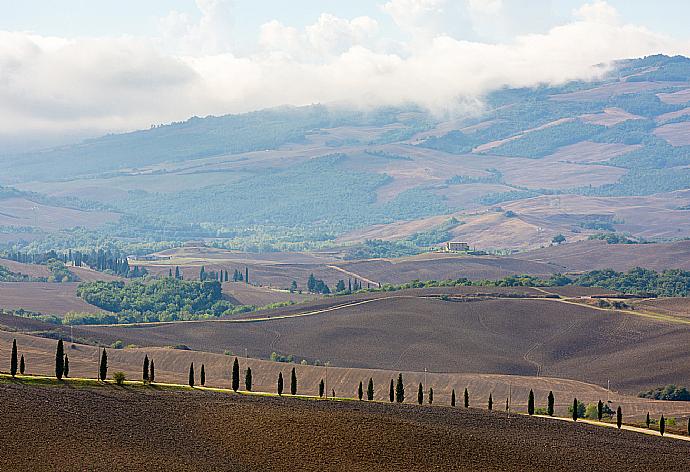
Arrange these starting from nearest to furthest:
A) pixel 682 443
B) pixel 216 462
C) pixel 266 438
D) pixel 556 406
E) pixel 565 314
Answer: pixel 216 462 → pixel 266 438 → pixel 682 443 → pixel 556 406 → pixel 565 314

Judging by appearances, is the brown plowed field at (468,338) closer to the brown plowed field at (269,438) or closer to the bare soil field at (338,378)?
the bare soil field at (338,378)

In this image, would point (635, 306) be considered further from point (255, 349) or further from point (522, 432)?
point (522, 432)

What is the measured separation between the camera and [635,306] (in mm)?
183750

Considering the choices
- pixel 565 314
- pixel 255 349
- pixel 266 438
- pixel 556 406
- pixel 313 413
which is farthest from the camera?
pixel 565 314

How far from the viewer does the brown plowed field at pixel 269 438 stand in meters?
69.2

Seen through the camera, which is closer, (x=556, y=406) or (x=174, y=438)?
(x=174, y=438)

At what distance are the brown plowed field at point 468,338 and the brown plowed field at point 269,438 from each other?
55.8 m

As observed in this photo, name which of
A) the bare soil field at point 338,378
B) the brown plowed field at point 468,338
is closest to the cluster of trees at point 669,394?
the bare soil field at point 338,378

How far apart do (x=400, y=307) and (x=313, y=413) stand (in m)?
107

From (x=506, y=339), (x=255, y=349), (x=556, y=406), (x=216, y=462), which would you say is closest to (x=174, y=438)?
(x=216, y=462)

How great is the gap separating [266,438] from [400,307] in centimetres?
11511

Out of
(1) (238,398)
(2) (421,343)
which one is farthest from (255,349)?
(1) (238,398)

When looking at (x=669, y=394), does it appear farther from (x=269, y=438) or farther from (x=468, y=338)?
(x=269, y=438)

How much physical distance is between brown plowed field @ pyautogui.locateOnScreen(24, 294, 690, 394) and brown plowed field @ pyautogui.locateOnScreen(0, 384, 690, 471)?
55.8 meters
